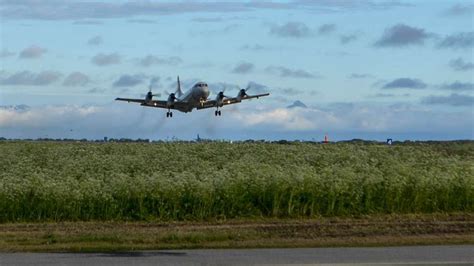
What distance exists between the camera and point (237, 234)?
1889 centimetres

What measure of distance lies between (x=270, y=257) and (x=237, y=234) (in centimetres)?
406

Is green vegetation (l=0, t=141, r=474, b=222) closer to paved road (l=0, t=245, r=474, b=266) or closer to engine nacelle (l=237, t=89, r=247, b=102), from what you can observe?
paved road (l=0, t=245, r=474, b=266)

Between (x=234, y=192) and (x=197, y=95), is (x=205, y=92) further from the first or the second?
(x=234, y=192)

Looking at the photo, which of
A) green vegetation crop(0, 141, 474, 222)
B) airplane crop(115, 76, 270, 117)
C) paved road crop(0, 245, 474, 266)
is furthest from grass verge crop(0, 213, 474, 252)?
airplane crop(115, 76, 270, 117)

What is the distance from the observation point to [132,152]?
38062 mm

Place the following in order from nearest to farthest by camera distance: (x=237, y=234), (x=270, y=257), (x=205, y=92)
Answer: (x=270, y=257) < (x=237, y=234) < (x=205, y=92)

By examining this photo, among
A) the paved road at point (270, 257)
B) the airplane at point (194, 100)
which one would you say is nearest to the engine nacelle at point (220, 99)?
the airplane at point (194, 100)

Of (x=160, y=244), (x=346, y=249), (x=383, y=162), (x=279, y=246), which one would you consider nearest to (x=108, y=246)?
(x=160, y=244)

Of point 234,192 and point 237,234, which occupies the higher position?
point 234,192

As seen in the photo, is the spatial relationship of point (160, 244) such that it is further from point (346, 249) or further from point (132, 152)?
point (132, 152)

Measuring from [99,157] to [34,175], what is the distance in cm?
793

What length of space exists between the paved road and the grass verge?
0.94 meters

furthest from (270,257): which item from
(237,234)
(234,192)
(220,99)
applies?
(220,99)

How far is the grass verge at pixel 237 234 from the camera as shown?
1720cm
